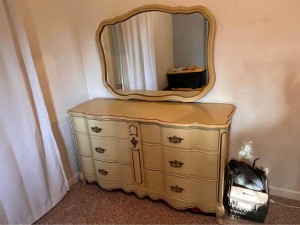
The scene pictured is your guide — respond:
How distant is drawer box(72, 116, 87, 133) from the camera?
6.07 ft

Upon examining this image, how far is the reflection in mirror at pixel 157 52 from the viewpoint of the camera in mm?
1672

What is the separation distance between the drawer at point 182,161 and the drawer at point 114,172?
24 centimetres

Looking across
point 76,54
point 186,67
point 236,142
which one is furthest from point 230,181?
point 76,54

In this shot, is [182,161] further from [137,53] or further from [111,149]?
[137,53]

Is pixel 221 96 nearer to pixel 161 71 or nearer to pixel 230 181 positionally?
pixel 161 71

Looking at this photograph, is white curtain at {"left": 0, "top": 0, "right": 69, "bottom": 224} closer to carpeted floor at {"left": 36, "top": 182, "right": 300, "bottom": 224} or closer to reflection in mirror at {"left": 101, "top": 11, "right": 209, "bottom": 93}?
carpeted floor at {"left": 36, "top": 182, "right": 300, "bottom": 224}

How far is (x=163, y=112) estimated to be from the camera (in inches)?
65.5

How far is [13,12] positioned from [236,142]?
1939 mm

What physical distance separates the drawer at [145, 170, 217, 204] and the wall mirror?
663mm

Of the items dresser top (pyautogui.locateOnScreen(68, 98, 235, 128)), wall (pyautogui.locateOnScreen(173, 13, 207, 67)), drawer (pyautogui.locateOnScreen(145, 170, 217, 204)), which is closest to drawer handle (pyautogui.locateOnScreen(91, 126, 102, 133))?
dresser top (pyautogui.locateOnScreen(68, 98, 235, 128))

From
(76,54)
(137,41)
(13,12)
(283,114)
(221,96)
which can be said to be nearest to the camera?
(13,12)

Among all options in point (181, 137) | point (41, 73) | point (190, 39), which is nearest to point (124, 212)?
point (181, 137)

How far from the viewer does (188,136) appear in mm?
1470

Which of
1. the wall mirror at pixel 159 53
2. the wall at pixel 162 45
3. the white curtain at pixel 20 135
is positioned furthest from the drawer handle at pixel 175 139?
the white curtain at pixel 20 135
